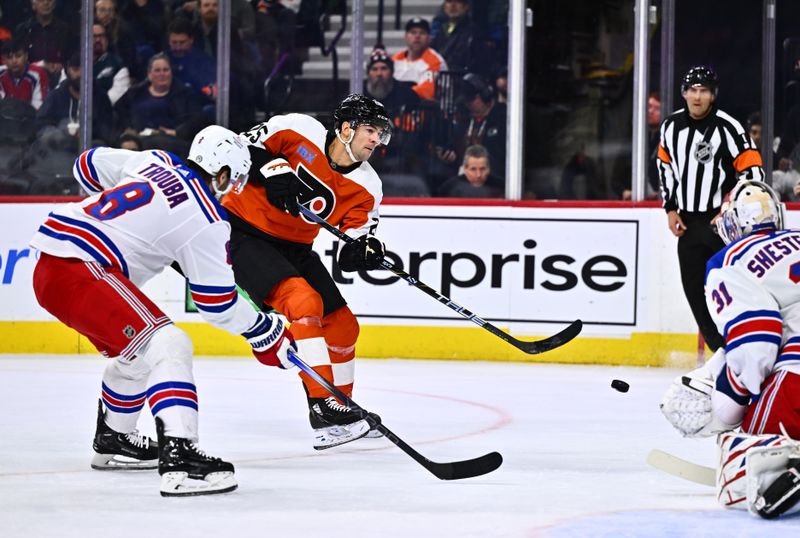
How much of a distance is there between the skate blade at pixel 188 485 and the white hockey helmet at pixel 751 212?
126 centimetres

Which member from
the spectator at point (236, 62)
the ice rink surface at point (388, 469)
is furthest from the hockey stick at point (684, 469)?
the spectator at point (236, 62)

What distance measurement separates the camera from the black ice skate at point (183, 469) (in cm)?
289

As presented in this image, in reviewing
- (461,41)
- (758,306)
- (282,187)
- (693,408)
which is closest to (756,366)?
(758,306)

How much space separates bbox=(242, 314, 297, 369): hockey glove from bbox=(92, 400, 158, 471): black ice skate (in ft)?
1.34

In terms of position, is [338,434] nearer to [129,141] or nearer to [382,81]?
[382,81]

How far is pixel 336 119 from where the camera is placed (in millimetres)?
4098

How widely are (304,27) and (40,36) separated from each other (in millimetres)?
1383

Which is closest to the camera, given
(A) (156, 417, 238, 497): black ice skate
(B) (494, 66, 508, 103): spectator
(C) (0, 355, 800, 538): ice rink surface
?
Answer: (C) (0, 355, 800, 538): ice rink surface

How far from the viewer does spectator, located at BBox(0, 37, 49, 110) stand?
7000mm

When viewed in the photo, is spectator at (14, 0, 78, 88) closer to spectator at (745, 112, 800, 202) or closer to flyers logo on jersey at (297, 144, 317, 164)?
flyers logo on jersey at (297, 144, 317, 164)

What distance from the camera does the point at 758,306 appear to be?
9.07ft

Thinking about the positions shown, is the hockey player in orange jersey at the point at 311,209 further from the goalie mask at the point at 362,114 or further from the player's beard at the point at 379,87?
the player's beard at the point at 379,87

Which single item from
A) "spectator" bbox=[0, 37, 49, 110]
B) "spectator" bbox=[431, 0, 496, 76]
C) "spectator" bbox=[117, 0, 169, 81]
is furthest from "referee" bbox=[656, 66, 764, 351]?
"spectator" bbox=[0, 37, 49, 110]

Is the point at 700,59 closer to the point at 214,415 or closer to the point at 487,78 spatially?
the point at 487,78
